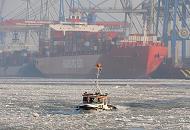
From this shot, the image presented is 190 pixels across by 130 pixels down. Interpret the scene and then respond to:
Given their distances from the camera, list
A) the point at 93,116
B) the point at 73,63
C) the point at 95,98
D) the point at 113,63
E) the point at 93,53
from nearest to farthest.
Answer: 1. the point at 93,116
2. the point at 95,98
3. the point at 113,63
4. the point at 93,53
5. the point at 73,63

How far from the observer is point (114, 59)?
13300 cm

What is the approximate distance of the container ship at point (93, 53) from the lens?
429ft

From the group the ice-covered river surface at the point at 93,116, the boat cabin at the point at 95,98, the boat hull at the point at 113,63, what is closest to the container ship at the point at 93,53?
the boat hull at the point at 113,63

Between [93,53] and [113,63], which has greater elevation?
A: [93,53]

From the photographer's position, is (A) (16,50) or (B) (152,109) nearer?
(B) (152,109)

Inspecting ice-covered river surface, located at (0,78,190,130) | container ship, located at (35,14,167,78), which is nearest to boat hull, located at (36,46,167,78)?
container ship, located at (35,14,167,78)

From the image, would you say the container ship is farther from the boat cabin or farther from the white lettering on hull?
the boat cabin

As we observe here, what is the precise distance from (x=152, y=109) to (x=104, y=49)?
82.2 m

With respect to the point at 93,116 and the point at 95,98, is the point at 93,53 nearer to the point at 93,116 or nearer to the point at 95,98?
the point at 95,98

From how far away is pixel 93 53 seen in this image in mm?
134000

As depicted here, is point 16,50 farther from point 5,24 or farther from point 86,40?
point 86,40

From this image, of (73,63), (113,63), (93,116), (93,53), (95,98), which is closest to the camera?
(93,116)

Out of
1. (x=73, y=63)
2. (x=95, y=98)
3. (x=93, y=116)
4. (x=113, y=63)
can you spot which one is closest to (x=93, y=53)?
(x=113, y=63)

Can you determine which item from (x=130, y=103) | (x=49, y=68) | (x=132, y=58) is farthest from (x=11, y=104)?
(x=49, y=68)
